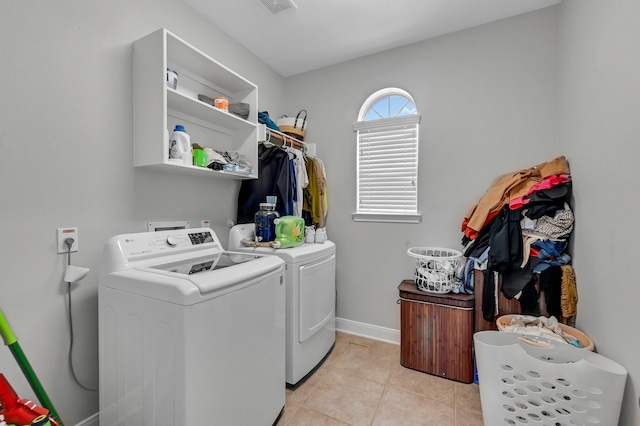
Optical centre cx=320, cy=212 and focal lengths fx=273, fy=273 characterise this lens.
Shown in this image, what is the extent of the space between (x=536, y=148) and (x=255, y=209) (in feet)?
7.30

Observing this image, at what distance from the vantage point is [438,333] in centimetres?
201

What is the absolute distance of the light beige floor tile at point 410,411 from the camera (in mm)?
1587

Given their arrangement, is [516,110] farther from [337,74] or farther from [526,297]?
[337,74]

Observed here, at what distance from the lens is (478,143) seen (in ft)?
7.27

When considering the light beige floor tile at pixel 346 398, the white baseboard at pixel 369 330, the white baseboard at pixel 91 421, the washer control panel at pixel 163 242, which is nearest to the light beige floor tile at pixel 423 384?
the light beige floor tile at pixel 346 398

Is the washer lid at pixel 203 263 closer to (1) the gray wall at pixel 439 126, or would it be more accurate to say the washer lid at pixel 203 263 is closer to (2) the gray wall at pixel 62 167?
(2) the gray wall at pixel 62 167

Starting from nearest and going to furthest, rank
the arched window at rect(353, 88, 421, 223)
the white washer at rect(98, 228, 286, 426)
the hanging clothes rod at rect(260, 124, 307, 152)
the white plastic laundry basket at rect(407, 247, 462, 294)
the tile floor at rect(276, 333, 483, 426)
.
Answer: the white washer at rect(98, 228, 286, 426)
the tile floor at rect(276, 333, 483, 426)
the white plastic laundry basket at rect(407, 247, 462, 294)
the hanging clothes rod at rect(260, 124, 307, 152)
the arched window at rect(353, 88, 421, 223)

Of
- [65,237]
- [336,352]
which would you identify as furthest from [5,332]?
[336,352]

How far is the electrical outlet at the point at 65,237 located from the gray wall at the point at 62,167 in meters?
0.02

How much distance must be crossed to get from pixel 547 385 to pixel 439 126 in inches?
74.6

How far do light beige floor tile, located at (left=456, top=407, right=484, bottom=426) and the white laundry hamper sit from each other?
0.30m

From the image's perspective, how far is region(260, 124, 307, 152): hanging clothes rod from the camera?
2.35 m

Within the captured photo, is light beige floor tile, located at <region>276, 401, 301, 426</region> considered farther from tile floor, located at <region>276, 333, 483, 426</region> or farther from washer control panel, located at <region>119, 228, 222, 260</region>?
washer control panel, located at <region>119, 228, 222, 260</region>

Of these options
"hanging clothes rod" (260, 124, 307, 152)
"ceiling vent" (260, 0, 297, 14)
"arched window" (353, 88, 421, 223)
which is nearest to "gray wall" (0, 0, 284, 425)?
"ceiling vent" (260, 0, 297, 14)
